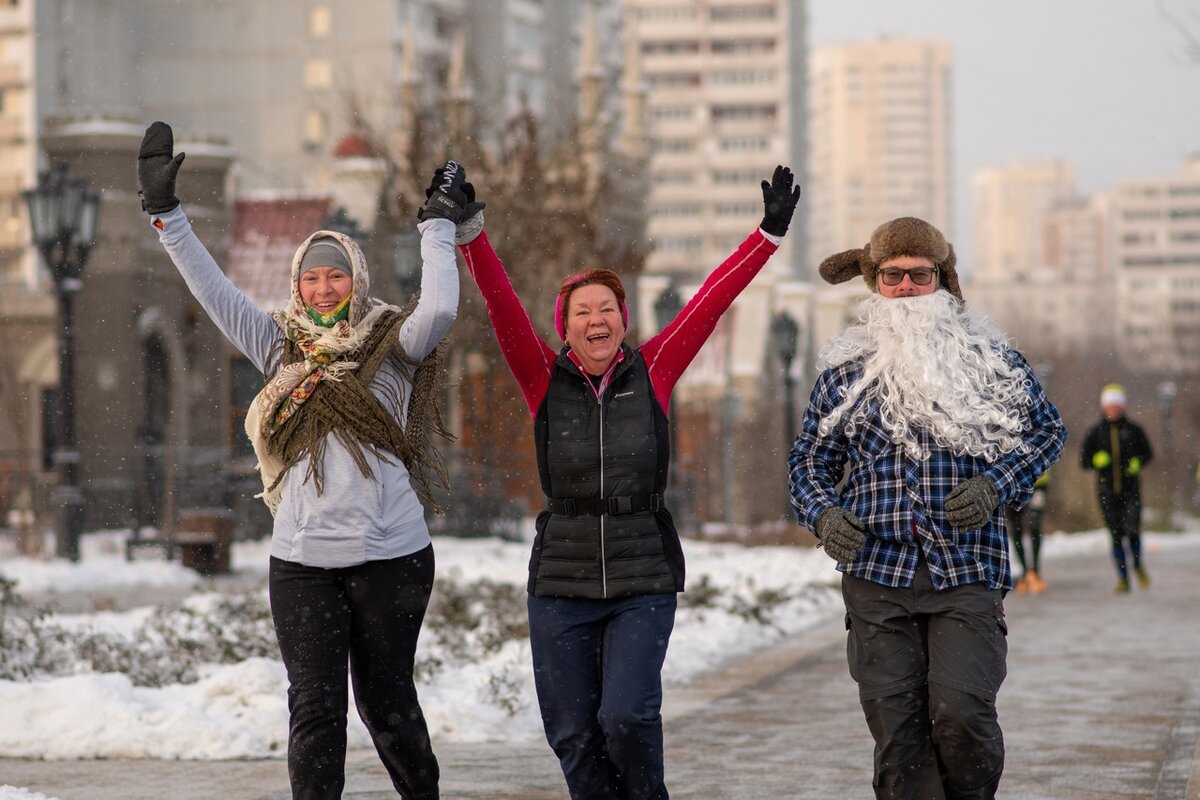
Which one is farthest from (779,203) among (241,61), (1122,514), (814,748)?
(241,61)

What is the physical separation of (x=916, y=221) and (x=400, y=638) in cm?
189

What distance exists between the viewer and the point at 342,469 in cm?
567

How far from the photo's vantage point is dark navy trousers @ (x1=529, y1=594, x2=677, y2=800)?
540 centimetres

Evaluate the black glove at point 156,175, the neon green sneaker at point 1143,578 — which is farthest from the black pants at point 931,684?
the neon green sneaker at point 1143,578

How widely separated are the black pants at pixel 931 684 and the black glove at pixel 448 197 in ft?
4.97

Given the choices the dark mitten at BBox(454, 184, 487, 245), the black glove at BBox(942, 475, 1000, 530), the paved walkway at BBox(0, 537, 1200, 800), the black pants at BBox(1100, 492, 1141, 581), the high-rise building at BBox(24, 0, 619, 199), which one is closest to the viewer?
the black glove at BBox(942, 475, 1000, 530)

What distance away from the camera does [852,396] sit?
5.47 meters

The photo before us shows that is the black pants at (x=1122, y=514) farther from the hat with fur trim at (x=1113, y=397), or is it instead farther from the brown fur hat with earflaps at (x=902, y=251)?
the brown fur hat with earflaps at (x=902, y=251)

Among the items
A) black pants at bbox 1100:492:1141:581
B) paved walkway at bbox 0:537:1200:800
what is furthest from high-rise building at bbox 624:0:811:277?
paved walkway at bbox 0:537:1200:800

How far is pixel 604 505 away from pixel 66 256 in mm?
16213

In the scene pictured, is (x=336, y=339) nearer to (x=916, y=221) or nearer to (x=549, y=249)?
(x=916, y=221)

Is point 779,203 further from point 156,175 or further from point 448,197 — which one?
point 156,175

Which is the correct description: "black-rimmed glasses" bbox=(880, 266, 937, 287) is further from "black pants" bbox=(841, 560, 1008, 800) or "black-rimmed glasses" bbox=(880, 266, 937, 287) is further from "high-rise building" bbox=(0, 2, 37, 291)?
"high-rise building" bbox=(0, 2, 37, 291)

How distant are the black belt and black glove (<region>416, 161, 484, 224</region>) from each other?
0.86 metres
